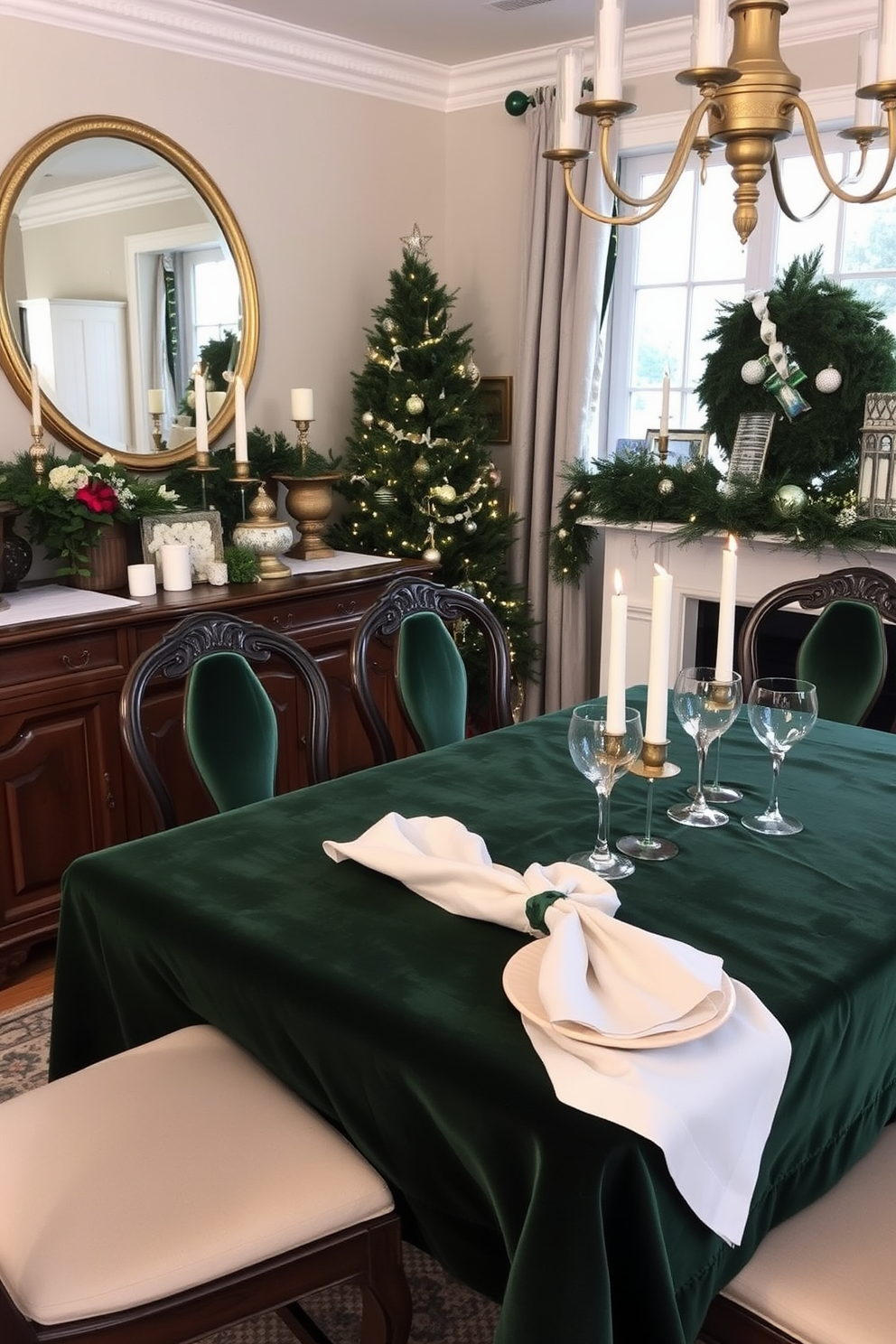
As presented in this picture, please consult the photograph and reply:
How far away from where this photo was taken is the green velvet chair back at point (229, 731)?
209cm

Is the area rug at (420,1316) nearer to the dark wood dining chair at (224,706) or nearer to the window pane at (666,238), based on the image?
the dark wood dining chair at (224,706)

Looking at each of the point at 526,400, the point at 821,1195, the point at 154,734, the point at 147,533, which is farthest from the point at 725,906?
the point at 526,400

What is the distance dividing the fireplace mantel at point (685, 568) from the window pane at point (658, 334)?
2.17ft

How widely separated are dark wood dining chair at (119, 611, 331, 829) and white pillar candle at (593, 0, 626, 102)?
1126 millimetres

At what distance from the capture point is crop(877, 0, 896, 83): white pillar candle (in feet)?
4.99

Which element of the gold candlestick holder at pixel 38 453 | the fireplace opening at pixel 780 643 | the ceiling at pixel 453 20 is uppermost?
the ceiling at pixel 453 20

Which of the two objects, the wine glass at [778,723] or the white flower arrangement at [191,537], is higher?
the white flower arrangement at [191,537]

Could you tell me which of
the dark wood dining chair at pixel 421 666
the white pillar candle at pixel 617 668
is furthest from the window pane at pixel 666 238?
the white pillar candle at pixel 617 668

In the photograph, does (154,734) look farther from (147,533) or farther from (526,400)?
(526,400)

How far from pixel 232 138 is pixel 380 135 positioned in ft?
2.43

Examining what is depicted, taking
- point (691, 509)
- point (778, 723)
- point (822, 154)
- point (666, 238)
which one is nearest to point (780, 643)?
point (691, 509)

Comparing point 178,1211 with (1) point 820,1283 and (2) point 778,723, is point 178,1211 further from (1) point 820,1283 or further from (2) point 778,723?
(2) point 778,723

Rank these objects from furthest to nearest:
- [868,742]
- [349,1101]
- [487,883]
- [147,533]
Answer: [147,533], [868,742], [487,883], [349,1101]

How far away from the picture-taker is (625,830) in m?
1.80
